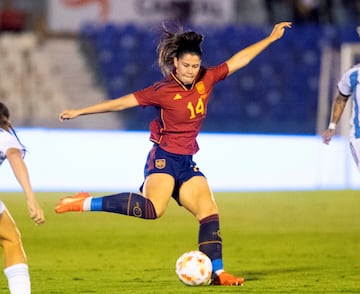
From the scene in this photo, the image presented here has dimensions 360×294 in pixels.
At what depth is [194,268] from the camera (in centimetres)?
870

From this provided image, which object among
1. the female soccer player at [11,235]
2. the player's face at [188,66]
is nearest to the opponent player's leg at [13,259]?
the female soccer player at [11,235]

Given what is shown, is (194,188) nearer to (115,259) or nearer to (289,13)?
(115,259)

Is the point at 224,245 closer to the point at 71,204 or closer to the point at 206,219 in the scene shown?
the point at 206,219

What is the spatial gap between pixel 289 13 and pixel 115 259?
55.2 ft

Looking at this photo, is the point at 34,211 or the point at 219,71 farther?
the point at 219,71

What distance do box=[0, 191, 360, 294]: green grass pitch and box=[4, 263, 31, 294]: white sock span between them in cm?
175

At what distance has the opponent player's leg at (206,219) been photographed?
29.7ft

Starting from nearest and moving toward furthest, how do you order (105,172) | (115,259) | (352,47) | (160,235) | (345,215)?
(115,259) → (160,235) → (345,215) → (105,172) → (352,47)

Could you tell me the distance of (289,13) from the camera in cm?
2752

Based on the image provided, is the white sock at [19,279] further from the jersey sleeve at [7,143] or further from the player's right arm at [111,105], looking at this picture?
the player's right arm at [111,105]

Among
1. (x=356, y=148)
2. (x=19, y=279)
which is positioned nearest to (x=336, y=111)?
(x=356, y=148)

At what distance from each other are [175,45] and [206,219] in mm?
1361

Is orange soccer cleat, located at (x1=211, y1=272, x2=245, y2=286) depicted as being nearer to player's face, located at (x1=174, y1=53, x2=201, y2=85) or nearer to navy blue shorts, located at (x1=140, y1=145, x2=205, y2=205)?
navy blue shorts, located at (x1=140, y1=145, x2=205, y2=205)

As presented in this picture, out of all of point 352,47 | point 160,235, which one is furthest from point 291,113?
point 160,235
